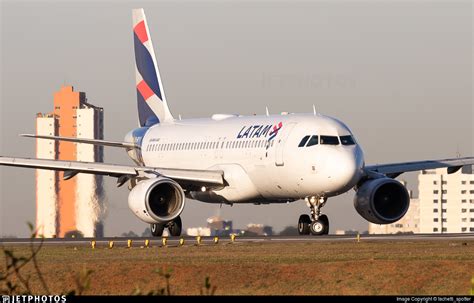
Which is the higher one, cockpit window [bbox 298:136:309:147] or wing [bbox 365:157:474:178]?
cockpit window [bbox 298:136:309:147]

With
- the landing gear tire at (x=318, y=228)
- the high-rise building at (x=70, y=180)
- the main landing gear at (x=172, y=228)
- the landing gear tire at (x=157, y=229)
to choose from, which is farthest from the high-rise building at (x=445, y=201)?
the landing gear tire at (x=318, y=228)

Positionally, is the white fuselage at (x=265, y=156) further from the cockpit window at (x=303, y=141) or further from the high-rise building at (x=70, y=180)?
the high-rise building at (x=70, y=180)

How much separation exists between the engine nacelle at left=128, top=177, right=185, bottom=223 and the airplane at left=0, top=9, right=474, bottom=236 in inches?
1.4

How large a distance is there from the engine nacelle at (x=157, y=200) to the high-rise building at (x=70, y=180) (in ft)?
17.5

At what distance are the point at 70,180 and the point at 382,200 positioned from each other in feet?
81.1

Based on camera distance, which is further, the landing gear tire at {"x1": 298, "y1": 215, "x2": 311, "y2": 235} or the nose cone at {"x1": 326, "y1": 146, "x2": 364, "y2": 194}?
the landing gear tire at {"x1": 298, "y1": 215, "x2": 311, "y2": 235}

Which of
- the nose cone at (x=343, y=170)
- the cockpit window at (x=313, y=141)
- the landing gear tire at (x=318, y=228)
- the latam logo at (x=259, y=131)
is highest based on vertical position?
the latam logo at (x=259, y=131)

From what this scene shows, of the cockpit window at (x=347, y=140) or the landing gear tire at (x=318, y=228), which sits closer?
the cockpit window at (x=347, y=140)

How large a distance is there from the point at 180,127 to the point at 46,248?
61.4 feet

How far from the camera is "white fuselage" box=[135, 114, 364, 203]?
4647 cm

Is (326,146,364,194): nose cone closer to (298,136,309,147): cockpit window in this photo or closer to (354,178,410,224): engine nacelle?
(298,136,309,147): cockpit window

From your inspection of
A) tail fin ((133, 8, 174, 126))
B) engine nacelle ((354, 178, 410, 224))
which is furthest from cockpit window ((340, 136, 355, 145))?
tail fin ((133, 8, 174, 126))

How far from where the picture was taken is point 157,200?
161ft

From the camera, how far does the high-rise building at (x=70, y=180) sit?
6438cm
